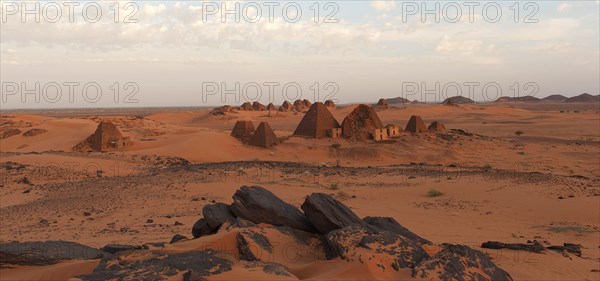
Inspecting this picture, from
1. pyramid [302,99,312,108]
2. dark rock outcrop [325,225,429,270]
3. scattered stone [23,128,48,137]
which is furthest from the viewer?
pyramid [302,99,312,108]

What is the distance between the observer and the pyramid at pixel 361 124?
1003 inches

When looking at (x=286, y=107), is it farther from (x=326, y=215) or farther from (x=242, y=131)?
(x=326, y=215)

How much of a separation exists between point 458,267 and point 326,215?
170 cm

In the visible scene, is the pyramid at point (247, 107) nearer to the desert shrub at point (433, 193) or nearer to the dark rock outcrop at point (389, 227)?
the desert shrub at point (433, 193)

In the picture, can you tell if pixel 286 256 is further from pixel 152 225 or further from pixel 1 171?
pixel 1 171

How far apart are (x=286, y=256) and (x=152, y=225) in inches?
216

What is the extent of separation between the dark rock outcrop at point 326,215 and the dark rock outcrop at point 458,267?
3.78 feet

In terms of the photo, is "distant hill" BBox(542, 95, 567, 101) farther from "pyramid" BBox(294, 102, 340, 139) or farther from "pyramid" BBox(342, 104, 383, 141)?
"pyramid" BBox(294, 102, 340, 139)

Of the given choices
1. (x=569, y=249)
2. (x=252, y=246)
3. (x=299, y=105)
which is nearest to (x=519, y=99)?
(x=299, y=105)

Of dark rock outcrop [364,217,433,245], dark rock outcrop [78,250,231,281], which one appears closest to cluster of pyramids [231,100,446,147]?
dark rock outcrop [364,217,433,245]

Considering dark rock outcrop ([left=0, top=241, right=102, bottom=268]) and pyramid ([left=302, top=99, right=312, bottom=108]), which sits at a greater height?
pyramid ([left=302, top=99, right=312, bottom=108])

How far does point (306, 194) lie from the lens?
14.2 metres

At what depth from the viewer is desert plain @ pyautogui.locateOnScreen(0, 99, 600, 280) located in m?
5.96

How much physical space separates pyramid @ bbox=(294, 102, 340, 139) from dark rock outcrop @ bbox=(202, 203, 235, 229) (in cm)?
1881
